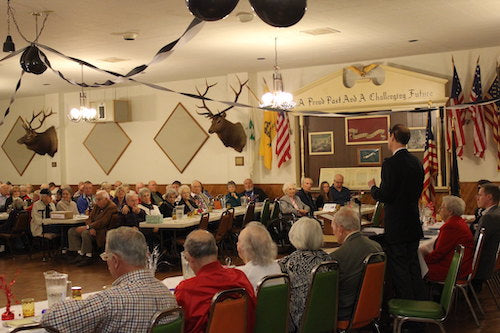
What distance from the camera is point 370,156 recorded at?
12352mm

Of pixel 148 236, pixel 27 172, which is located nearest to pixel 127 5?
pixel 148 236

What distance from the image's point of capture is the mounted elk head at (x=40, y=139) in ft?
53.1

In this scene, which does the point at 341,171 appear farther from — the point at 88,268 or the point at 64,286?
the point at 64,286

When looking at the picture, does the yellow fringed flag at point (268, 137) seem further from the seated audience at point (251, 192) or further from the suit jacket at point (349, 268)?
the suit jacket at point (349, 268)

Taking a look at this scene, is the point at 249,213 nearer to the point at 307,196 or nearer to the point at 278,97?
the point at 307,196

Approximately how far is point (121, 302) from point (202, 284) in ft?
1.79

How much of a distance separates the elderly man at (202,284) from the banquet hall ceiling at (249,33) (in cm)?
435

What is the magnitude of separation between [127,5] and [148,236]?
375 cm

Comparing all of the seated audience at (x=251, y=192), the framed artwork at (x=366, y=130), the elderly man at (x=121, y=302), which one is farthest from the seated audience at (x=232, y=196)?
the elderly man at (x=121, y=302)

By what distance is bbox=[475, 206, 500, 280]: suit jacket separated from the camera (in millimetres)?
5965

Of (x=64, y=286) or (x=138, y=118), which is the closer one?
(x=64, y=286)

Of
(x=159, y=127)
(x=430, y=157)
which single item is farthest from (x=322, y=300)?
(x=159, y=127)

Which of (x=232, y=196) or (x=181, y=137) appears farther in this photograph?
(x=181, y=137)

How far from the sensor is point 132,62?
1170 centimetres
